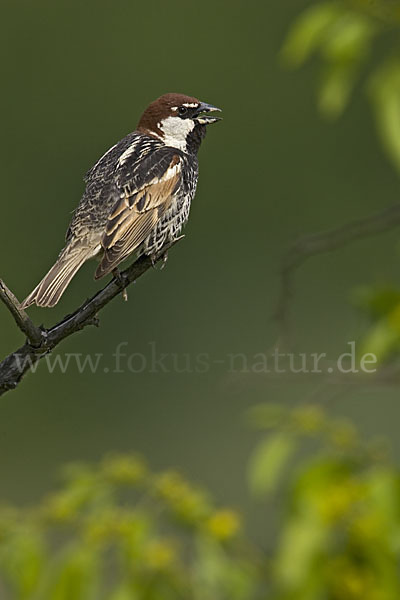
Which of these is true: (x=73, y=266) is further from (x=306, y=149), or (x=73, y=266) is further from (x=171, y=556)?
(x=306, y=149)

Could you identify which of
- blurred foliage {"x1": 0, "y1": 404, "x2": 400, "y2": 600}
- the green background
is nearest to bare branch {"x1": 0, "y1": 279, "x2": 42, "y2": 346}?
blurred foliage {"x1": 0, "y1": 404, "x2": 400, "y2": 600}

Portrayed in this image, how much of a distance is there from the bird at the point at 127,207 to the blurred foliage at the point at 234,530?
3.11 feet

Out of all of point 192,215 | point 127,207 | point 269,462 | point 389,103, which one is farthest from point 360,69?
point 192,215

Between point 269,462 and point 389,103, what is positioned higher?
point 389,103

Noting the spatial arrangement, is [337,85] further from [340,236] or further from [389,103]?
[340,236]

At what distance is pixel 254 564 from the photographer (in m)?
2.26

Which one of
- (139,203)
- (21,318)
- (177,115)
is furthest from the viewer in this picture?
(177,115)

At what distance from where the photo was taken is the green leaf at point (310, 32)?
7.16ft

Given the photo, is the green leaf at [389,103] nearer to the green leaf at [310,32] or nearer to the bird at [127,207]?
the green leaf at [310,32]

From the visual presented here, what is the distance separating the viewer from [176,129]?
414 centimetres

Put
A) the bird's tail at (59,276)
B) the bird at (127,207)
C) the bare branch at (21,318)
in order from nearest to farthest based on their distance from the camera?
the bare branch at (21,318) → the bird's tail at (59,276) → the bird at (127,207)

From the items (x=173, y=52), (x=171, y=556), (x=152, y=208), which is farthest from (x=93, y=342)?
(x=171, y=556)

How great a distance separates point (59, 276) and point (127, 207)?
40 cm

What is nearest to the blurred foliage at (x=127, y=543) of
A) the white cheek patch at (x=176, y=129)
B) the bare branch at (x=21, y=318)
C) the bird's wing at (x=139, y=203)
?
the bare branch at (x=21, y=318)
